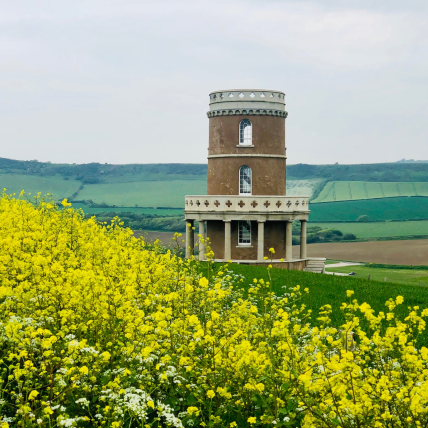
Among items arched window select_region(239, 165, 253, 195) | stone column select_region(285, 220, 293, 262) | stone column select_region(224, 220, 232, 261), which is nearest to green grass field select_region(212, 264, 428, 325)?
stone column select_region(224, 220, 232, 261)

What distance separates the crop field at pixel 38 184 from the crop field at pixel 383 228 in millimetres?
72001

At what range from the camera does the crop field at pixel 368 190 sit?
15875 centimetres

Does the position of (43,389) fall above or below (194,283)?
below

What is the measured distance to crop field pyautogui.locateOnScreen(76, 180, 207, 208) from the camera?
541 feet

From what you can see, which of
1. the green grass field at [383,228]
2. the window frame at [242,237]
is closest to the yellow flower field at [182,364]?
the window frame at [242,237]

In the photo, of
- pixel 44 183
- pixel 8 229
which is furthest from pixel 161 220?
pixel 8 229

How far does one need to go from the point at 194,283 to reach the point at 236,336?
416 cm

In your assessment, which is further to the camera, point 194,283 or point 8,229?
point 8,229

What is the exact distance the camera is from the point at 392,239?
340 ft

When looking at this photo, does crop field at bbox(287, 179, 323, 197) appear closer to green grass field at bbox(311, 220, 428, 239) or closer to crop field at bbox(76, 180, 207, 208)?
crop field at bbox(76, 180, 207, 208)

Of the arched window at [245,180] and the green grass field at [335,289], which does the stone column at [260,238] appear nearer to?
the arched window at [245,180]

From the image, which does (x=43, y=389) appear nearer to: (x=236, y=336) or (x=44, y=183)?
(x=236, y=336)

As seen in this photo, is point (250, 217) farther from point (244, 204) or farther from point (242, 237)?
point (242, 237)

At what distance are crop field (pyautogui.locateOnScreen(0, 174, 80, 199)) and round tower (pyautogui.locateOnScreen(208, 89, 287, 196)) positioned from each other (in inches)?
4894
